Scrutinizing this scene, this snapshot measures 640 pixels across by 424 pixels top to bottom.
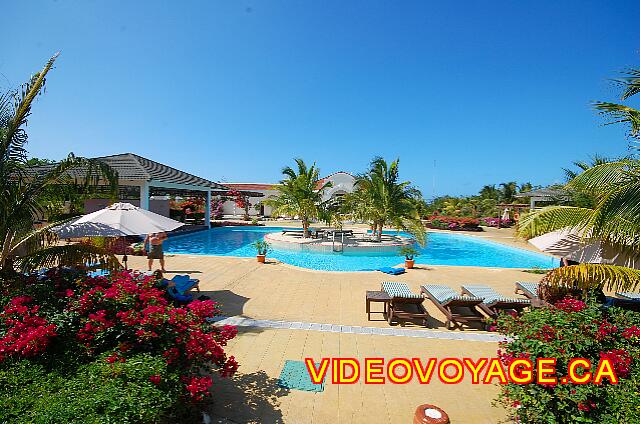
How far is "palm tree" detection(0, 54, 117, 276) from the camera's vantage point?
5598 millimetres

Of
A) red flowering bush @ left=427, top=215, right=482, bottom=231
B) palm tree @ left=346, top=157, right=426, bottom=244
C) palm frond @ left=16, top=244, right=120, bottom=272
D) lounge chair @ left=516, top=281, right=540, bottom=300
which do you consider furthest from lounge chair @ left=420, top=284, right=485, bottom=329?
red flowering bush @ left=427, top=215, right=482, bottom=231

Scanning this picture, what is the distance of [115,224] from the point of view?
7.80m

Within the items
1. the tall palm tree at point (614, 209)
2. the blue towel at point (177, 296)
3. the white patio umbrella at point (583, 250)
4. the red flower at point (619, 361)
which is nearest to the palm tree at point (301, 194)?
the blue towel at point (177, 296)

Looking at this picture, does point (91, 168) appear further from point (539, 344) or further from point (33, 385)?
point (539, 344)

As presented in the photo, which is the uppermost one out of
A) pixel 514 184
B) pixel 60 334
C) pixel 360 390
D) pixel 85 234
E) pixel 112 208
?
pixel 514 184

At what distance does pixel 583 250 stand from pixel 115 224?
32.7 ft

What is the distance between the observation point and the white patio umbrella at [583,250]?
579cm

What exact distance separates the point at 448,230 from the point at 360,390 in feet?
92.8

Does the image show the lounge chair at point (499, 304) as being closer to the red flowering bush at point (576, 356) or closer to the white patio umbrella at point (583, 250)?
the white patio umbrella at point (583, 250)

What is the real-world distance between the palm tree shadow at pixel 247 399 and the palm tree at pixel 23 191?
11.5 feet

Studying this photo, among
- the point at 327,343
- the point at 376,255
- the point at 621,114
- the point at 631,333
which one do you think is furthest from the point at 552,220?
the point at 376,255

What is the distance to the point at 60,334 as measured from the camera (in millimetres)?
3844

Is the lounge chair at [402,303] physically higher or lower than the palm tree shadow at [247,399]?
higher

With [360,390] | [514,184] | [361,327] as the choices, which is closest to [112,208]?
[361,327]
